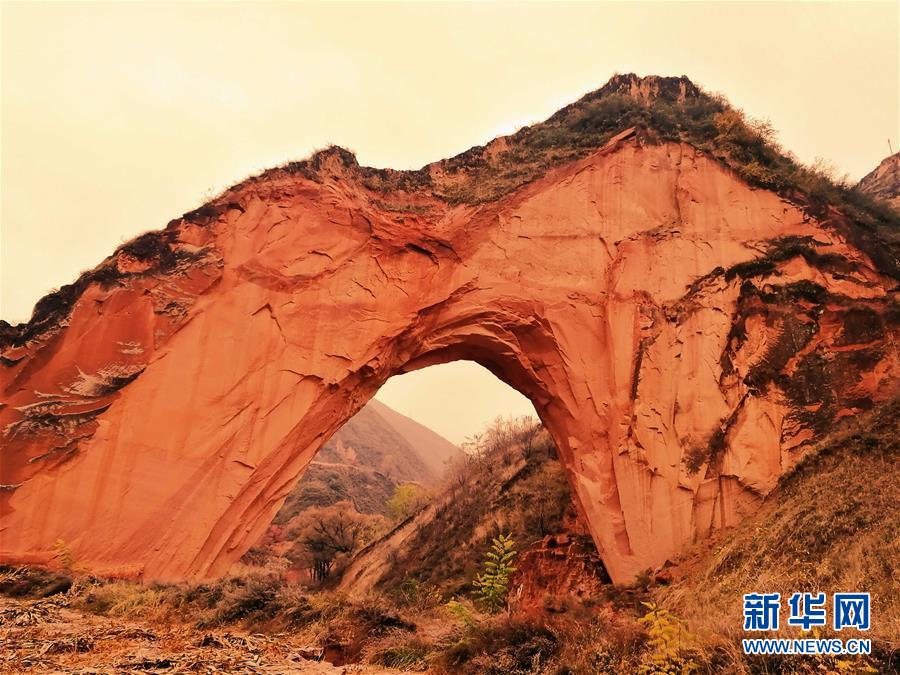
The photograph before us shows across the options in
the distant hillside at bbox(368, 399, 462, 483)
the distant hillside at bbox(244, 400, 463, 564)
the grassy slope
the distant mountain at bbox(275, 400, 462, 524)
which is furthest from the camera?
the distant hillside at bbox(368, 399, 462, 483)

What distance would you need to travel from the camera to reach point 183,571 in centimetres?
1170

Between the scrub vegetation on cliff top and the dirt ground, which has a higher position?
the scrub vegetation on cliff top

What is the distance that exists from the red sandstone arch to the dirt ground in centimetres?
310

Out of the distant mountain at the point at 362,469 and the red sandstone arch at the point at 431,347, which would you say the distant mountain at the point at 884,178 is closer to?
the red sandstone arch at the point at 431,347

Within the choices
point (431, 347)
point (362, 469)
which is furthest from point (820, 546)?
point (362, 469)

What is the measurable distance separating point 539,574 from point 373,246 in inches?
345

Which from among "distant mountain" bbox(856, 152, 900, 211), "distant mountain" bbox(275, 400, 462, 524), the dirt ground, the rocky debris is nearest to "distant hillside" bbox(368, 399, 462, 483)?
"distant mountain" bbox(275, 400, 462, 524)

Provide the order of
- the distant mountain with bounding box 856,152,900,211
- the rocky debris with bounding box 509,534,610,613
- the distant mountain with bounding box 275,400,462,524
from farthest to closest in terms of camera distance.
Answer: the distant mountain with bounding box 275,400,462,524, the distant mountain with bounding box 856,152,900,211, the rocky debris with bounding box 509,534,610,613

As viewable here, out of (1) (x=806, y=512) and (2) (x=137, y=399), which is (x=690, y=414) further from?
(2) (x=137, y=399)

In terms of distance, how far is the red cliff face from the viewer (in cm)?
1202

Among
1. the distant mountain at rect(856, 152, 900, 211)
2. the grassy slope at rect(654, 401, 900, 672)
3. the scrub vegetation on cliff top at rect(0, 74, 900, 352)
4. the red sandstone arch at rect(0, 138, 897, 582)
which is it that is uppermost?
the distant mountain at rect(856, 152, 900, 211)

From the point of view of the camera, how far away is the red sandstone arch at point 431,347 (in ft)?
39.3

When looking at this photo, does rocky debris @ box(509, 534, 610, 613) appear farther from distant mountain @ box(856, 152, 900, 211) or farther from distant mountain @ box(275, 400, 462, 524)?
distant mountain @ box(275, 400, 462, 524)

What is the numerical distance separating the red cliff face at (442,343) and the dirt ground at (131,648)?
10.1ft
